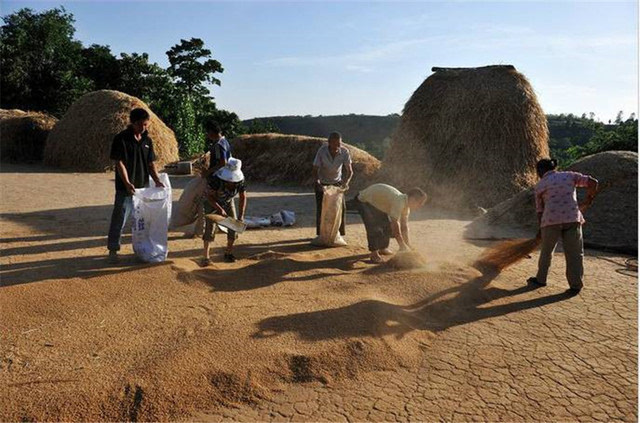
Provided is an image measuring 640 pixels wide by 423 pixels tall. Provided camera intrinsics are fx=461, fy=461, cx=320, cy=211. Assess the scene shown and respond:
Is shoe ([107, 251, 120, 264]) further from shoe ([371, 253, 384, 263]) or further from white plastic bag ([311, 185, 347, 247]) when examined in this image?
shoe ([371, 253, 384, 263])

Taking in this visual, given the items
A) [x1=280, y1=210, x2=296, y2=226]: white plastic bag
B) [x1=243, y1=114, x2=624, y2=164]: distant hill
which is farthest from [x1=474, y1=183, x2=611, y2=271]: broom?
[x1=243, y1=114, x2=624, y2=164]: distant hill

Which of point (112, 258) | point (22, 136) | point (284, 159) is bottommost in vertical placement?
point (112, 258)

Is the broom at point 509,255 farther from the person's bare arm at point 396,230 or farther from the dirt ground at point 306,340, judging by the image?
the person's bare arm at point 396,230

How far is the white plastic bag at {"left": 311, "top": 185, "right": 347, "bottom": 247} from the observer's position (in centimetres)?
536

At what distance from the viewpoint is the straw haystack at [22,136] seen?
49.2 feet

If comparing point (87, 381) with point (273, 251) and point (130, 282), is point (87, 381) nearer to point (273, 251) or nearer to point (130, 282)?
point (130, 282)

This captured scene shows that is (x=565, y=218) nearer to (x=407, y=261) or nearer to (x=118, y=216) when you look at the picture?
(x=407, y=261)

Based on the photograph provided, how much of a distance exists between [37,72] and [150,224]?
2059 cm

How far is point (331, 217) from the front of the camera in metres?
5.41

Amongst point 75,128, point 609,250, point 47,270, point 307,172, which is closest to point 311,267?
point 47,270

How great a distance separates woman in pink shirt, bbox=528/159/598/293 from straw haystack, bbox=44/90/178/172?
39.7ft

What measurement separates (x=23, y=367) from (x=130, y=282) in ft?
4.31

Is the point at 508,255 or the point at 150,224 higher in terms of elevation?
the point at 150,224

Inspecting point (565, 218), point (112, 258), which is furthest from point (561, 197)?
point (112, 258)
